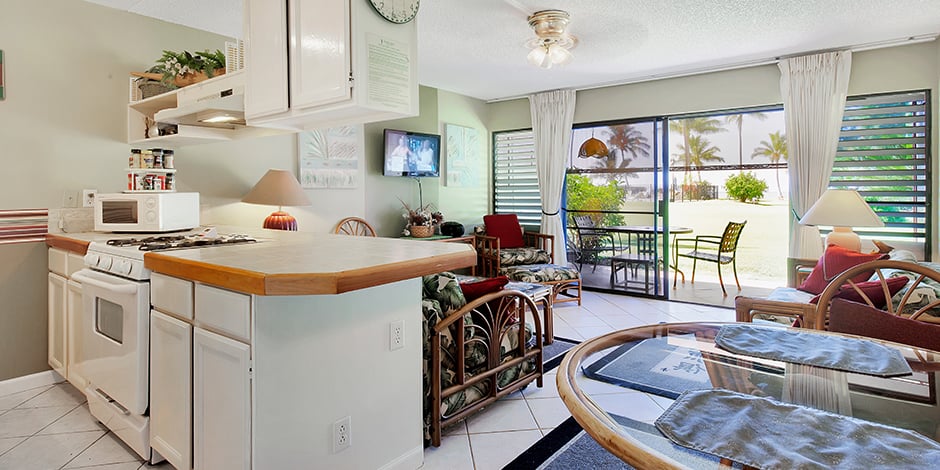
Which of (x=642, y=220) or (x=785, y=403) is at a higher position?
(x=642, y=220)

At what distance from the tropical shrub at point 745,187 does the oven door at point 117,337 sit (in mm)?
7110

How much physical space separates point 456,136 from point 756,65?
3.29 metres

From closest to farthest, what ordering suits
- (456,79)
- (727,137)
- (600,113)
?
(456,79) → (600,113) → (727,137)

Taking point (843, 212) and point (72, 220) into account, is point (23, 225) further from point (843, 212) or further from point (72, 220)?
point (843, 212)

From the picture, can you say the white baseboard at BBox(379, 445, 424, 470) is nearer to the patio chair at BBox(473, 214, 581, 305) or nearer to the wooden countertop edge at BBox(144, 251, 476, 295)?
the wooden countertop edge at BBox(144, 251, 476, 295)

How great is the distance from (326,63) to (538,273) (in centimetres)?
348

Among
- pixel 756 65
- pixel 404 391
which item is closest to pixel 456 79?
pixel 756 65

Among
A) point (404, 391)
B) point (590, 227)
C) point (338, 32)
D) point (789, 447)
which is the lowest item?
point (404, 391)

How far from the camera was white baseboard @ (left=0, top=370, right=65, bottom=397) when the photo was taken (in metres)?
2.96

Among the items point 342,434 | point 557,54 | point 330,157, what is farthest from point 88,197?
point 557,54

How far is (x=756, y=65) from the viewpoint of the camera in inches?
186

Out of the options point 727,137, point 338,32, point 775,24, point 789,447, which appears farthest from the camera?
point 727,137

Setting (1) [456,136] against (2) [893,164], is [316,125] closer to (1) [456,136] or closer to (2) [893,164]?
(1) [456,136]

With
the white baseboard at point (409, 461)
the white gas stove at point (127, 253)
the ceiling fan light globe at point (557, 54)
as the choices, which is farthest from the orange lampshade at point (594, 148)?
the white baseboard at point (409, 461)
